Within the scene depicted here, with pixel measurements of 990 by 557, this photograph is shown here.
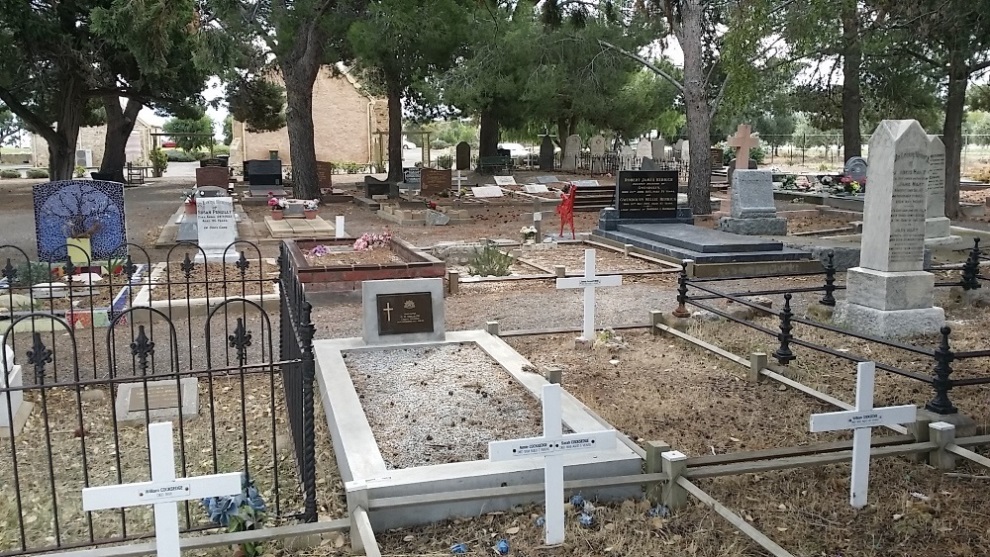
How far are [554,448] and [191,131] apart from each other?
258ft

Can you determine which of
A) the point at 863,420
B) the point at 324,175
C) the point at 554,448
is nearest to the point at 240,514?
the point at 554,448

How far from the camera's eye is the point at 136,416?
6.03 m

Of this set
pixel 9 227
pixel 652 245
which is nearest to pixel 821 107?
pixel 652 245

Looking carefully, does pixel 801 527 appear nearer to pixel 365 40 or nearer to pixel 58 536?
pixel 58 536

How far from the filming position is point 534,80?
23719mm

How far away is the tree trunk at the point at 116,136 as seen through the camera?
1315 inches

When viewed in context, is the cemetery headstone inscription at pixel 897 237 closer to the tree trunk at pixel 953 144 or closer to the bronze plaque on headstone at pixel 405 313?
the bronze plaque on headstone at pixel 405 313

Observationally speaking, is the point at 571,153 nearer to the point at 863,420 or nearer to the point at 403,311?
the point at 403,311

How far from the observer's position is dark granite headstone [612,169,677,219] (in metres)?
16.0

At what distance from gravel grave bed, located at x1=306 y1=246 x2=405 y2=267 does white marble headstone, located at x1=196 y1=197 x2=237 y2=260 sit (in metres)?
2.52

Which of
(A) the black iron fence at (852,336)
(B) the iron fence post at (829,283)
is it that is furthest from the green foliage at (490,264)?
(B) the iron fence post at (829,283)

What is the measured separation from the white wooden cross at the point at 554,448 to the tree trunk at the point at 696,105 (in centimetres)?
1694

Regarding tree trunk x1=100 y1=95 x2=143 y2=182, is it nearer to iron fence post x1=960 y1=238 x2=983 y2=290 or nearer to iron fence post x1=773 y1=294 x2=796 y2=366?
iron fence post x1=960 y1=238 x2=983 y2=290

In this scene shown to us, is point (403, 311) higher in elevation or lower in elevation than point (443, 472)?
higher
